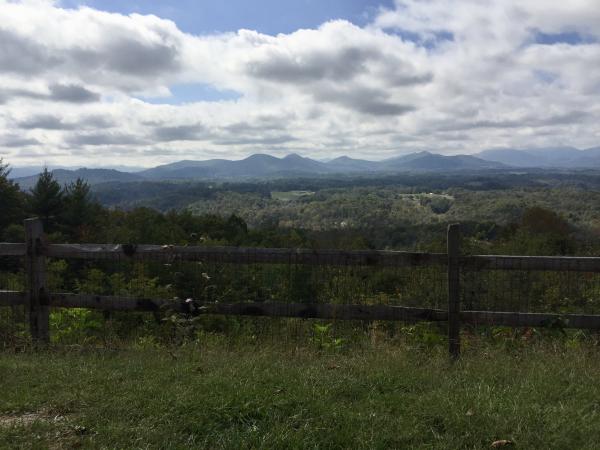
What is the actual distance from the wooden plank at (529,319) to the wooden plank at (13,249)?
5.36m

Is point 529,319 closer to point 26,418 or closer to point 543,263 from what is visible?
point 543,263

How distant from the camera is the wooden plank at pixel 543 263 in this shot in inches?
204

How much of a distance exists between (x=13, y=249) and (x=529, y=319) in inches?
244

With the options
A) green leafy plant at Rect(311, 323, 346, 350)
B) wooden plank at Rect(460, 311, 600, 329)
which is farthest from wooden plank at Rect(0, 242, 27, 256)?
wooden plank at Rect(460, 311, 600, 329)

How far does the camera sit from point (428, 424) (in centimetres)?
367

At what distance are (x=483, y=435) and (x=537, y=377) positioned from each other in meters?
1.51

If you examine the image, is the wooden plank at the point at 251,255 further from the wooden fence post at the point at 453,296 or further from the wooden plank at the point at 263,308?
the wooden plank at the point at 263,308

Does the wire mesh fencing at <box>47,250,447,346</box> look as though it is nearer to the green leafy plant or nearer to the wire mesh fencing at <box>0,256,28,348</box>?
the green leafy plant

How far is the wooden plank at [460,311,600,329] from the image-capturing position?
16.9ft

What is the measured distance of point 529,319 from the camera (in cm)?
525

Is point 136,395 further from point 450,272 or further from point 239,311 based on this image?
point 450,272

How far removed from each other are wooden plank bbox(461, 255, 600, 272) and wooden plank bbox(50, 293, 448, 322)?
0.78 metres

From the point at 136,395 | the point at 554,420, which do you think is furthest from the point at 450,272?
the point at 136,395

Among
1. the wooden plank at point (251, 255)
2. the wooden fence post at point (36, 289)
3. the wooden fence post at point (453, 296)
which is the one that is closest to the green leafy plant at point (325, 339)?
the wooden plank at point (251, 255)
